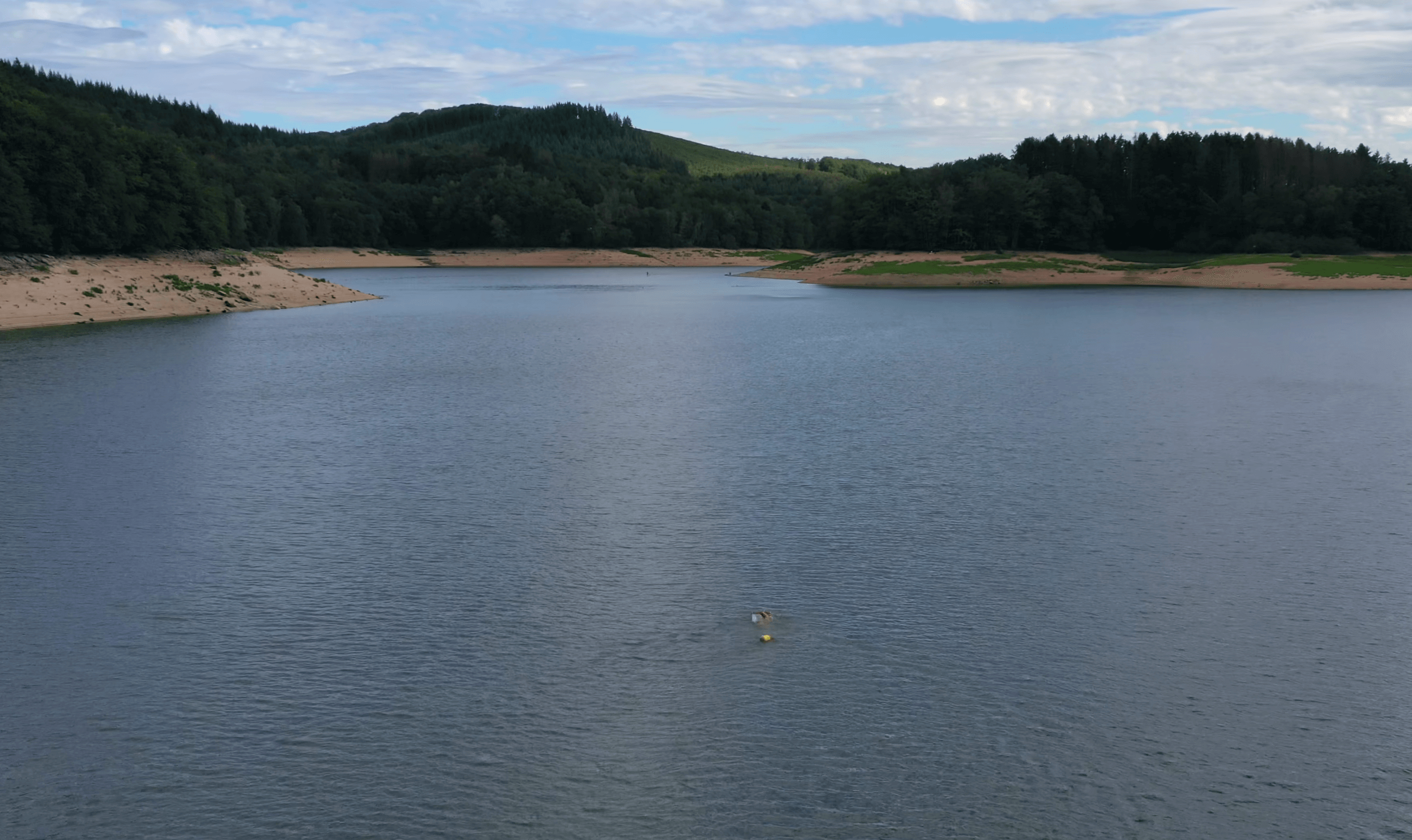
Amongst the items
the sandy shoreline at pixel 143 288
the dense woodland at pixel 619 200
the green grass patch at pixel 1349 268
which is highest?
the dense woodland at pixel 619 200

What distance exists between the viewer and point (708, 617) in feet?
42.0

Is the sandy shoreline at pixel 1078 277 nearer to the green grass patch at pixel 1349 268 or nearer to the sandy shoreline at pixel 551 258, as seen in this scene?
the green grass patch at pixel 1349 268

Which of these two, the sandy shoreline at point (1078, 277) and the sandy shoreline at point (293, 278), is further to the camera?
the sandy shoreline at point (1078, 277)

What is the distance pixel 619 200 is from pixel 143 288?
456 feet

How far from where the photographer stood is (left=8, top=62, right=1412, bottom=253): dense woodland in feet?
211

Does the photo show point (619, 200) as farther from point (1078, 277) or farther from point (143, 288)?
point (143, 288)

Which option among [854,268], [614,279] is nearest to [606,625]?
[854,268]

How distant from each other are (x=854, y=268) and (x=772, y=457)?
301 ft

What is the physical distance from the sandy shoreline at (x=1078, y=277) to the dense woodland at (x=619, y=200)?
9597 millimetres

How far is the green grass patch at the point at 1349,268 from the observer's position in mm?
93062

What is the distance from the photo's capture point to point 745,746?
31.8 ft

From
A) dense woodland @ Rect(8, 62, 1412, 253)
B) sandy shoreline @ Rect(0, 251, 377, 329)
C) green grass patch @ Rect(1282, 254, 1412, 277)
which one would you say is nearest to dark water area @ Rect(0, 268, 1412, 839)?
sandy shoreline @ Rect(0, 251, 377, 329)

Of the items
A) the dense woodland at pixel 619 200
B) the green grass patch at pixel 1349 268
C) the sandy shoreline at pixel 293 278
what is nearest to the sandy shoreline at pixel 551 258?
the sandy shoreline at pixel 293 278

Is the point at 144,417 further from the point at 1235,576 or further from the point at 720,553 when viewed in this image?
the point at 1235,576
